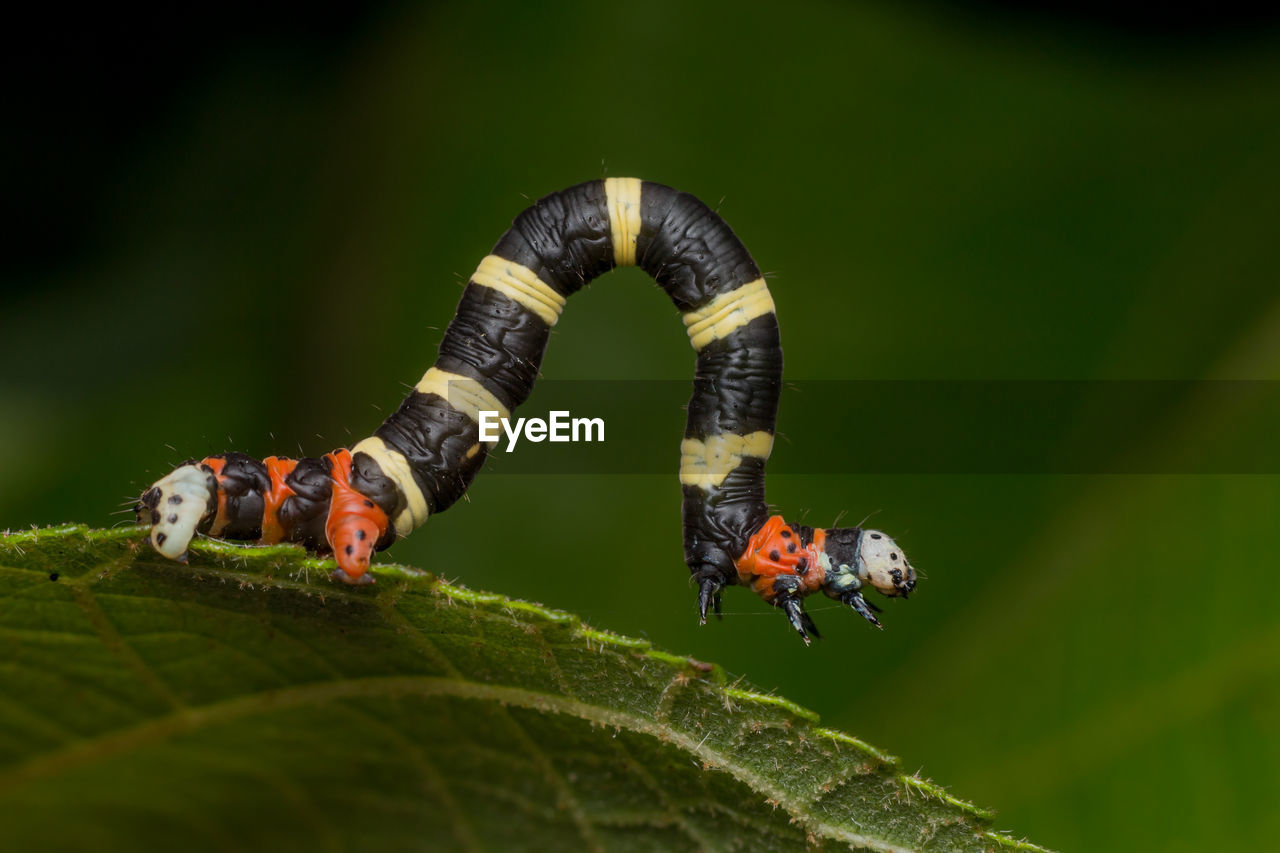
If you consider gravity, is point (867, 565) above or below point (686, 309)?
below

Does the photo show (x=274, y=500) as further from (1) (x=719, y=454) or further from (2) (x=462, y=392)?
(1) (x=719, y=454)

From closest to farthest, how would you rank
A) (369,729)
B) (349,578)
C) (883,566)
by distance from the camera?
1. (369,729)
2. (349,578)
3. (883,566)

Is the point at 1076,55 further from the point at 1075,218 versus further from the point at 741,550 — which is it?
the point at 741,550

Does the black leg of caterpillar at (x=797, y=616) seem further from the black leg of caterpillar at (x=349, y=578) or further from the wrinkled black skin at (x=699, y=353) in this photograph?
the black leg of caterpillar at (x=349, y=578)

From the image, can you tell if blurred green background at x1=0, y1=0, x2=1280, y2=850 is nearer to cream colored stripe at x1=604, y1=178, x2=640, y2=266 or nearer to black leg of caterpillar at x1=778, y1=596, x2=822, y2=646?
black leg of caterpillar at x1=778, y1=596, x2=822, y2=646

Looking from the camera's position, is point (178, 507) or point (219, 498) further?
point (219, 498)

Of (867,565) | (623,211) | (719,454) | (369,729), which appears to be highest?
(623,211)

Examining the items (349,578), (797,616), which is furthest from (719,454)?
(349,578)

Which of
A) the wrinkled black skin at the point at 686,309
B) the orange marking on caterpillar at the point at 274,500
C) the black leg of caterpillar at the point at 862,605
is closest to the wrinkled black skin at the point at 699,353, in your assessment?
the wrinkled black skin at the point at 686,309
